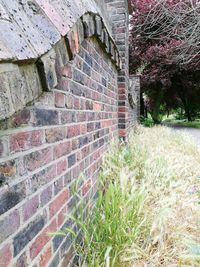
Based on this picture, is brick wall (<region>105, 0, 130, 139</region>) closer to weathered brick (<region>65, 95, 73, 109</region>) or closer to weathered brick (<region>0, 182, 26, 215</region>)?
weathered brick (<region>65, 95, 73, 109</region>)

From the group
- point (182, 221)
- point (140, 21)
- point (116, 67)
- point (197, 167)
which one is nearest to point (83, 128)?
point (182, 221)

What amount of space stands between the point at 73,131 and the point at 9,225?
96 centimetres

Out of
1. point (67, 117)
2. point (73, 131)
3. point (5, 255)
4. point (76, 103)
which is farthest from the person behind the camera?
point (76, 103)

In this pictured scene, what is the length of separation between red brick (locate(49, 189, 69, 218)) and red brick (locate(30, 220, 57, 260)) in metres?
0.07

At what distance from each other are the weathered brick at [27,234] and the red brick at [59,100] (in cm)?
63

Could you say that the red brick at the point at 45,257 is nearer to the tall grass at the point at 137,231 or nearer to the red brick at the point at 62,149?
the tall grass at the point at 137,231

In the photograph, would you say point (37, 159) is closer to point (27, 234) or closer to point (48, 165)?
point (48, 165)

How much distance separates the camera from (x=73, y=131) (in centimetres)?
195

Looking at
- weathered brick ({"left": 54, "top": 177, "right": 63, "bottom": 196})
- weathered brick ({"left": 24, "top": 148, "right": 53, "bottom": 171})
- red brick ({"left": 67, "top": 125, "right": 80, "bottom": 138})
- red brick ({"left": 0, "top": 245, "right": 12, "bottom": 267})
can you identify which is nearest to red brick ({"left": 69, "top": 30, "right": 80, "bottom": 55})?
red brick ({"left": 67, "top": 125, "right": 80, "bottom": 138})

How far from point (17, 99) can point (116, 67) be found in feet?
11.2

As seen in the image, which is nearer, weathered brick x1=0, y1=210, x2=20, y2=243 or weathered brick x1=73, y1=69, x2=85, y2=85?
weathered brick x1=0, y1=210, x2=20, y2=243

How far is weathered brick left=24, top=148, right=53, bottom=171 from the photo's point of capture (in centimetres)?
124

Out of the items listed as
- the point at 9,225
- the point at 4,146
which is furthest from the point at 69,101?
the point at 9,225

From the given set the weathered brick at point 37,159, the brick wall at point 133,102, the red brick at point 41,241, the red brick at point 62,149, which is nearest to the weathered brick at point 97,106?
the red brick at point 62,149
